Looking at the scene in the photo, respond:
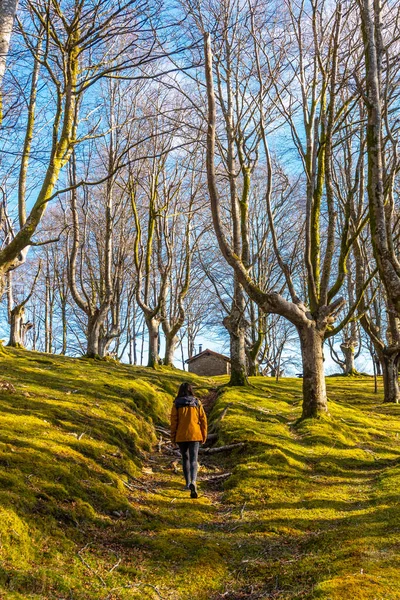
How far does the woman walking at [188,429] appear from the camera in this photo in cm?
686

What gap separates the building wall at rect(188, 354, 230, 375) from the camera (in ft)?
119

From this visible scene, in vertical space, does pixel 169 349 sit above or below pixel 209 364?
above

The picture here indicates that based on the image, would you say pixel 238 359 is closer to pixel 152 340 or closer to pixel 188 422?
pixel 152 340

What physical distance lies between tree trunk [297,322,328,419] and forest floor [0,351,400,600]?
43cm

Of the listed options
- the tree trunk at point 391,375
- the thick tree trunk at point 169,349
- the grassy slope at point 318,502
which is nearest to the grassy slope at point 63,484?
the grassy slope at point 318,502

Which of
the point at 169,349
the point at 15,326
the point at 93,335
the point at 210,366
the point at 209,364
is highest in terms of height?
the point at 15,326

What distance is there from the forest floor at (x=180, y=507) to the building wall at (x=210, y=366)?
26.4 m

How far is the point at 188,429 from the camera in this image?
704 cm

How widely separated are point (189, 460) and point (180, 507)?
0.88 m

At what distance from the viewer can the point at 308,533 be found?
16.9ft

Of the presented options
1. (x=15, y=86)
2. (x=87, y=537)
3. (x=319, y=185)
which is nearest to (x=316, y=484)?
(x=87, y=537)

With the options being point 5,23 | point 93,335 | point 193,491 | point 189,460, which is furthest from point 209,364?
point 5,23

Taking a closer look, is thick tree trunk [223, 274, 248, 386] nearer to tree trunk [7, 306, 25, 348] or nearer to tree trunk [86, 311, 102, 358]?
tree trunk [86, 311, 102, 358]

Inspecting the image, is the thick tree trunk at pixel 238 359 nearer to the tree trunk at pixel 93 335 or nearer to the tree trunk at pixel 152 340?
the tree trunk at pixel 93 335
